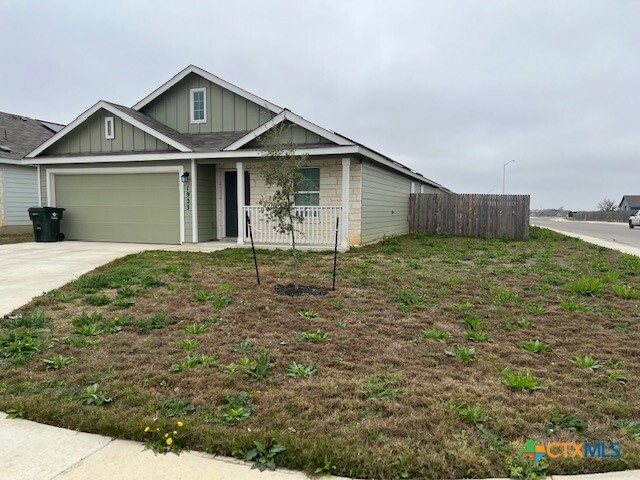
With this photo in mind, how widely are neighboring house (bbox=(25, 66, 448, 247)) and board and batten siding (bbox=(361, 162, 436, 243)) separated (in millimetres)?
58

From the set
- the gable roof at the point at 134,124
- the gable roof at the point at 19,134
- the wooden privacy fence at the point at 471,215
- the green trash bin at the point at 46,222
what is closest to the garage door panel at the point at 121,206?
the green trash bin at the point at 46,222

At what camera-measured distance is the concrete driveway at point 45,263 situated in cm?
687

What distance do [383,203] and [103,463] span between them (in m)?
13.1

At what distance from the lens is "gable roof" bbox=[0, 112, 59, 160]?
17288mm

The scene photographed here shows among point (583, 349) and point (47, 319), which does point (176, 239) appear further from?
point (583, 349)

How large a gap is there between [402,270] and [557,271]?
3173mm

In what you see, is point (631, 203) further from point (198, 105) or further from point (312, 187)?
point (198, 105)

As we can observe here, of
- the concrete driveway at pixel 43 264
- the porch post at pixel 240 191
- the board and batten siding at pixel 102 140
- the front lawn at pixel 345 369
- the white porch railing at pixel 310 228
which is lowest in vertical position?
the front lawn at pixel 345 369

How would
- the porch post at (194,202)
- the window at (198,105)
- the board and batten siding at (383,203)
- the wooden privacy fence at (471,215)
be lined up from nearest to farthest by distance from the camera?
1. the board and batten siding at (383,203)
2. the porch post at (194,202)
3. the window at (198,105)
4. the wooden privacy fence at (471,215)

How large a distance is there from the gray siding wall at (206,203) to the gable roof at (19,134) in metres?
8.87

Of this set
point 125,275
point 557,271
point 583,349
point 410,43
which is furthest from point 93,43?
point 583,349

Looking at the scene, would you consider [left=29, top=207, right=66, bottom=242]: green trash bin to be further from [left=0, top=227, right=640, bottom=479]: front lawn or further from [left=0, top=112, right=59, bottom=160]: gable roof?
[left=0, top=227, right=640, bottom=479]: front lawn

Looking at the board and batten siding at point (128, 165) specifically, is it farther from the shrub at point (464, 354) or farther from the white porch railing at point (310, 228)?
the shrub at point (464, 354)

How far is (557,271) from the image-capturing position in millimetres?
8711
